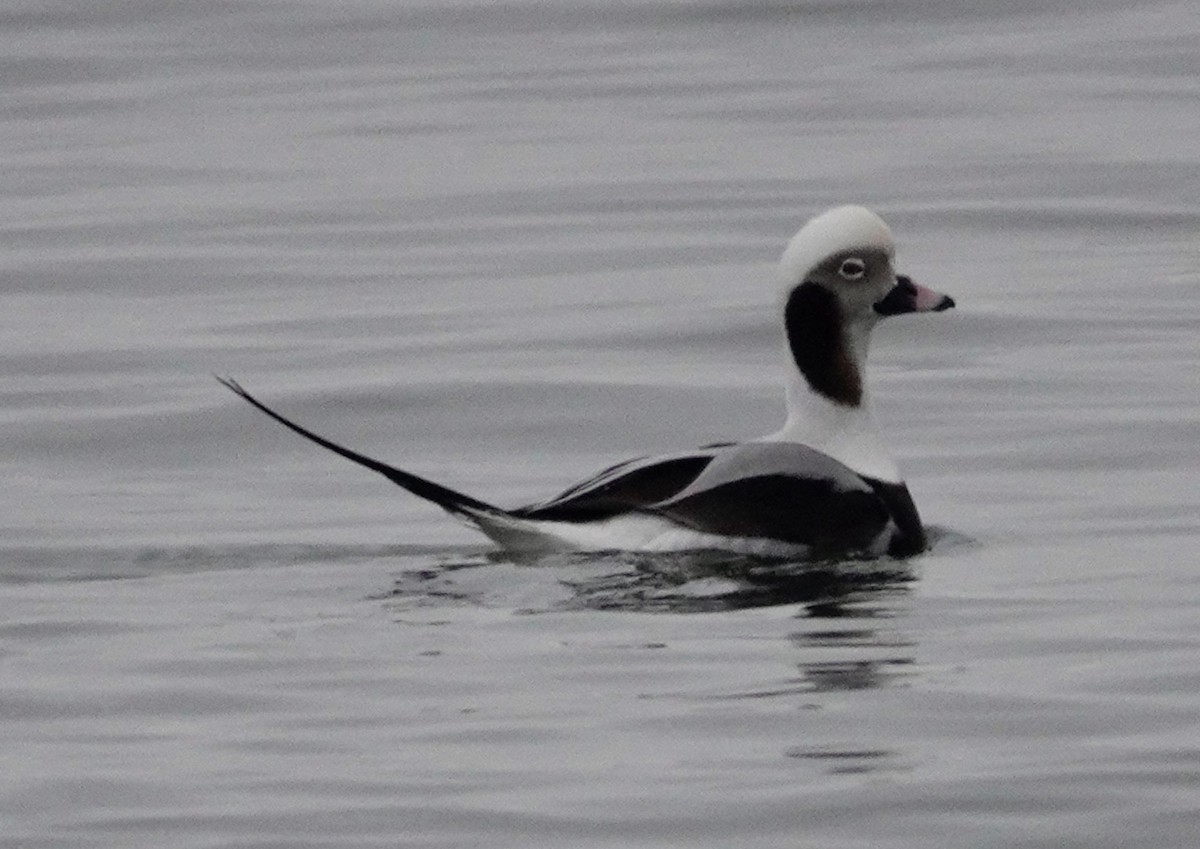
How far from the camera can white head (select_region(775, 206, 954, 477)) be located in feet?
31.4

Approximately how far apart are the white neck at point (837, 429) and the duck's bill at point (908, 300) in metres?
0.17

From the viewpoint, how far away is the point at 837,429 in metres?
9.61

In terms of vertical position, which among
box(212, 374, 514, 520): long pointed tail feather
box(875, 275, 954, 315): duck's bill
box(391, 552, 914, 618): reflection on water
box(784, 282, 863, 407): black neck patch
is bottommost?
box(391, 552, 914, 618): reflection on water

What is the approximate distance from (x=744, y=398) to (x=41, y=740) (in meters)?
5.65

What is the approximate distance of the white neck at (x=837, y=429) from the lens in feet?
31.4

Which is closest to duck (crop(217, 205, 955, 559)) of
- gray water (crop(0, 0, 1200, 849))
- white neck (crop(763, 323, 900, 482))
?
white neck (crop(763, 323, 900, 482))

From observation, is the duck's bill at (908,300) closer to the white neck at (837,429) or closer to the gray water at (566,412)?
the white neck at (837,429)

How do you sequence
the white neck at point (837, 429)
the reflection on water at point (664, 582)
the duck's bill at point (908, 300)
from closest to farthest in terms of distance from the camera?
the reflection on water at point (664, 582), the white neck at point (837, 429), the duck's bill at point (908, 300)

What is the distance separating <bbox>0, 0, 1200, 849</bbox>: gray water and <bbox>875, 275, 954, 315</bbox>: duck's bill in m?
0.60

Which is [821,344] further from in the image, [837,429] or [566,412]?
[566,412]

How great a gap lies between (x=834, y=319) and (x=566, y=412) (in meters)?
2.63

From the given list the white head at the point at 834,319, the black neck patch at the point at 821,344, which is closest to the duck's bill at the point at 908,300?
the white head at the point at 834,319

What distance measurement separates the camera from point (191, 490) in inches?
429

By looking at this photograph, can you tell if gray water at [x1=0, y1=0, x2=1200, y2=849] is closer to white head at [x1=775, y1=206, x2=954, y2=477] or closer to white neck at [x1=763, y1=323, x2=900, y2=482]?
white neck at [x1=763, y1=323, x2=900, y2=482]
